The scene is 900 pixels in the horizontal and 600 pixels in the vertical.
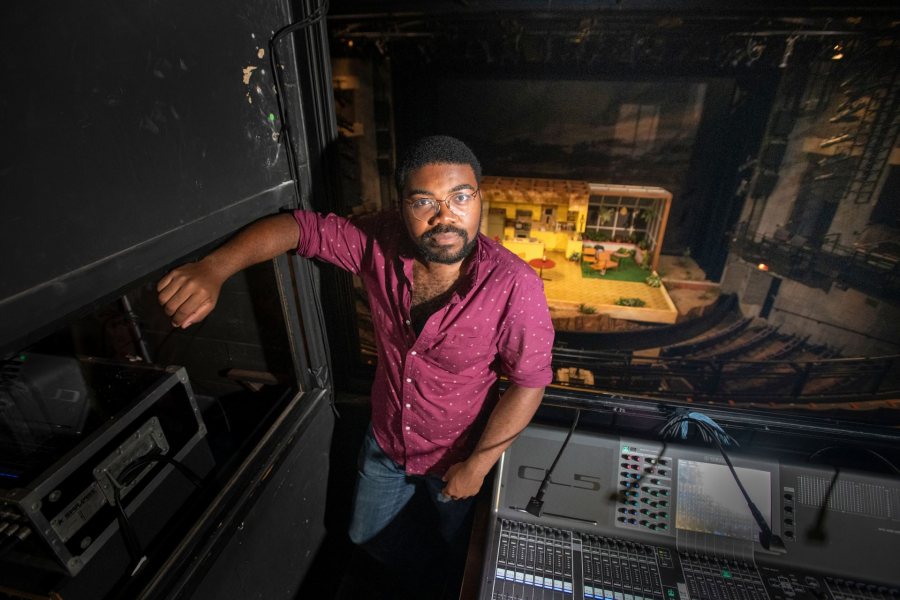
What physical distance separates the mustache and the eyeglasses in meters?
0.05

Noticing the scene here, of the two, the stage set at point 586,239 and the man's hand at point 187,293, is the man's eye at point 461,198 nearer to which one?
the man's hand at point 187,293

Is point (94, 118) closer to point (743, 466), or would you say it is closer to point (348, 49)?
point (743, 466)

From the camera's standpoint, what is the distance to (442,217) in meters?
1.41

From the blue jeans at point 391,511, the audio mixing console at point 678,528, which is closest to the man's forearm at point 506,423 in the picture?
the audio mixing console at point 678,528

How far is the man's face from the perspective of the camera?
4.54 ft

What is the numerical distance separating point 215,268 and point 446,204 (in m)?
0.76

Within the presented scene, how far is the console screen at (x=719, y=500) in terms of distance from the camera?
1519 mm

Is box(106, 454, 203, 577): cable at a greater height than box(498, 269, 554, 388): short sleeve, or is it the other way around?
box(498, 269, 554, 388): short sleeve

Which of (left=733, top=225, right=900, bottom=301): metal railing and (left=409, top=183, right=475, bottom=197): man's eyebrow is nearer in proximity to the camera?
(left=409, top=183, right=475, bottom=197): man's eyebrow

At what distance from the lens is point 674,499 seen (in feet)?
5.15

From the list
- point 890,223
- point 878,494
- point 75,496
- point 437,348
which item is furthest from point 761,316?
point 75,496

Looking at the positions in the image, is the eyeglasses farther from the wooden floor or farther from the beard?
the wooden floor

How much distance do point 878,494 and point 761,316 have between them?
35.4 ft

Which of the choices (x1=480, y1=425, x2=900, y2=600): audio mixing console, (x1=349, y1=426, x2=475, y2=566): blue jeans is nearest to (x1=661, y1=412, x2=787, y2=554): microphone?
(x1=480, y1=425, x2=900, y2=600): audio mixing console
